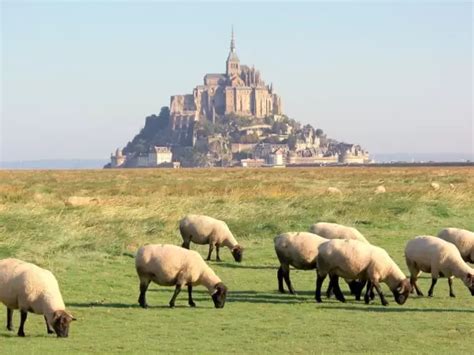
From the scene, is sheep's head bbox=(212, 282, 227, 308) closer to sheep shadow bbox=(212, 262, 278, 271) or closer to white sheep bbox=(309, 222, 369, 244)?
white sheep bbox=(309, 222, 369, 244)

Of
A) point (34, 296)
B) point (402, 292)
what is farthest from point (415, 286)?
point (34, 296)

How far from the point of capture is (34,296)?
38.7ft

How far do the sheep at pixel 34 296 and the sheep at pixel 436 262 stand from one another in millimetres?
6871

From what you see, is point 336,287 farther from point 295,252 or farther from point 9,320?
point 9,320

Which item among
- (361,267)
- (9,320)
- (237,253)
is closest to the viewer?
(9,320)

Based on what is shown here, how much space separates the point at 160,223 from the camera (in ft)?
81.6

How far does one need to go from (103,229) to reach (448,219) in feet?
40.5

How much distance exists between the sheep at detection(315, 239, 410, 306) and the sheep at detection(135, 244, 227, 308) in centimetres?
182

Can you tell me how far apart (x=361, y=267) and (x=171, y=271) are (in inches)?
125

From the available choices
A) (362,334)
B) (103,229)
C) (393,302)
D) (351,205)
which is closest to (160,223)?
(103,229)

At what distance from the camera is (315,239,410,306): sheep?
14555mm

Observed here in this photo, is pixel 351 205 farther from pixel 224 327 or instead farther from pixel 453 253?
pixel 224 327

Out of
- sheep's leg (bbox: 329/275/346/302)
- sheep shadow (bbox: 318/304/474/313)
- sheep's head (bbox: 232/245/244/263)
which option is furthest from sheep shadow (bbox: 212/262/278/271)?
sheep shadow (bbox: 318/304/474/313)

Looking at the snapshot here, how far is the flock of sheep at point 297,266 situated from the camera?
466 inches
